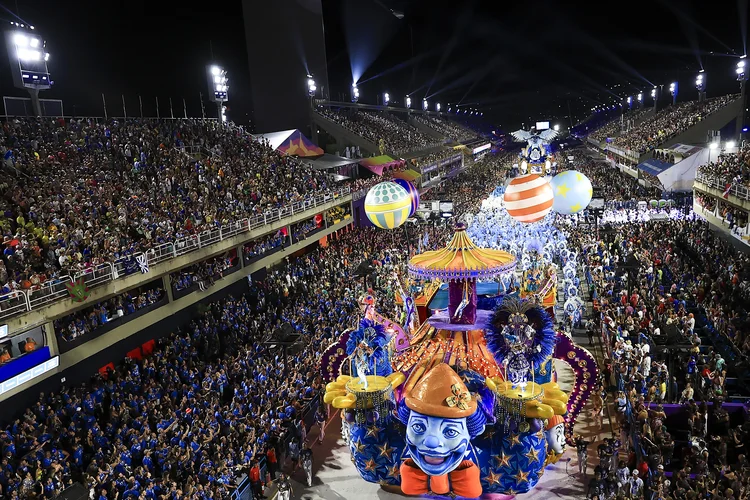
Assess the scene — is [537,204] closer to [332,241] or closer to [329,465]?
A: [329,465]

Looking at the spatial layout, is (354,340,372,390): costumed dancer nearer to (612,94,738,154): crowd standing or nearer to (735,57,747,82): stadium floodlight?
(612,94,738,154): crowd standing

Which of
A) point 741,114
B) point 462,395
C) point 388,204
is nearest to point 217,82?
point 388,204

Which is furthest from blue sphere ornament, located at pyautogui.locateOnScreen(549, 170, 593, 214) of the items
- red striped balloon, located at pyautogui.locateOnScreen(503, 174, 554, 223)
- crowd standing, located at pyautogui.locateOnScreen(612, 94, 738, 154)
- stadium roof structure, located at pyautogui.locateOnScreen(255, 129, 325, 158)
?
crowd standing, located at pyautogui.locateOnScreen(612, 94, 738, 154)

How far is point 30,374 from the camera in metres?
11.3

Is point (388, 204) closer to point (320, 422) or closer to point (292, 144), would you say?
point (320, 422)

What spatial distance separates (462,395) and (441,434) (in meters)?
0.63

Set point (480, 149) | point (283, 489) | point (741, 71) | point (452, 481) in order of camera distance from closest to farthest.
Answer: point (452, 481)
point (283, 489)
point (741, 71)
point (480, 149)

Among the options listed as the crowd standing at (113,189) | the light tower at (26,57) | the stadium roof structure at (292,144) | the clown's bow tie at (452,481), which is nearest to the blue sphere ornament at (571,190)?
the clown's bow tie at (452,481)

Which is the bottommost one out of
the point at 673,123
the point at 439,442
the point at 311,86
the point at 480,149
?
the point at 439,442

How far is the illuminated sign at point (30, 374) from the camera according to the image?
422 inches

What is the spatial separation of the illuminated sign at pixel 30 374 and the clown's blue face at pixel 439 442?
26.6 feet

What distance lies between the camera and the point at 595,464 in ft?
37.1

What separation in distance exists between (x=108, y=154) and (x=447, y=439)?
1823 centimetres

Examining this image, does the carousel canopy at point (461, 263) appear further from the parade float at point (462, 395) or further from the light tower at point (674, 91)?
the light tower at point (674, 91)
